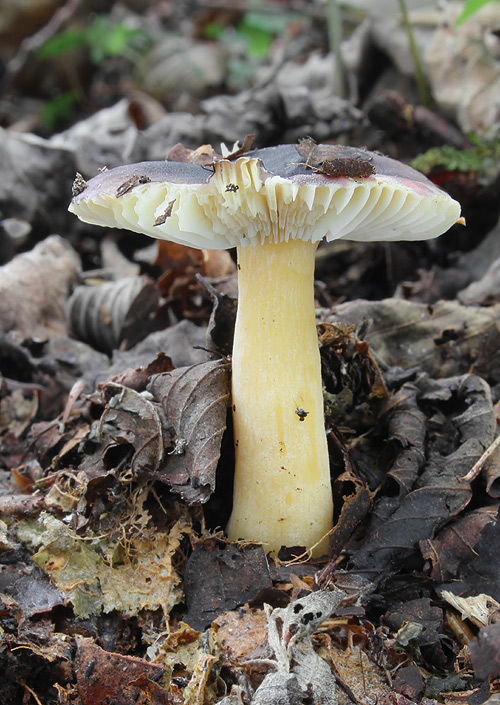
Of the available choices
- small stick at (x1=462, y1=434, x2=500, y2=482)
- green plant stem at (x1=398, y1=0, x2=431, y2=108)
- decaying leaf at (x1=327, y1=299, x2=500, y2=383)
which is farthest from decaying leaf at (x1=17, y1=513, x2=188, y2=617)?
green plant stem at (x1=398, y1=0, x2=431, y2=108)

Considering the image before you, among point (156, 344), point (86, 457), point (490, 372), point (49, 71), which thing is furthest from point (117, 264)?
point (49, 71)

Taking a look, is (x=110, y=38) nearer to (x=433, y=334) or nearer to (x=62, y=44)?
(x=62, y=44)

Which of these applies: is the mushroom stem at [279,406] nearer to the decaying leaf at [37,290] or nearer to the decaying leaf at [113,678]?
the decaying leaf at [113,678]

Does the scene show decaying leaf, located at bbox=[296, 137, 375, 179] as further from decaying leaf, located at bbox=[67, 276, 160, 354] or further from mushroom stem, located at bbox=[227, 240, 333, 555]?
decaying leaf, located at bbox=[67, 276, 160, 354]

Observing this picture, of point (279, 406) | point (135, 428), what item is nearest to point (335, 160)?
point (279, 406)

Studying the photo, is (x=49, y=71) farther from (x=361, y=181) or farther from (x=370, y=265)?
(x=361, y=181)

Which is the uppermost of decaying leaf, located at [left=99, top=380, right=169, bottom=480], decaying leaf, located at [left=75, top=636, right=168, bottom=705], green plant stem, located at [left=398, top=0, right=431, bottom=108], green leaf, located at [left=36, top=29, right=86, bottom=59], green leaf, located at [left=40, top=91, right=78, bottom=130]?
green leaf, located at [left=36, top=29, right=86, bottom=59]
